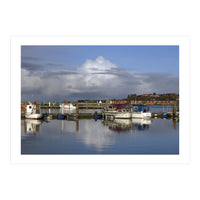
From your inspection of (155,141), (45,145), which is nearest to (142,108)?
(155,141)

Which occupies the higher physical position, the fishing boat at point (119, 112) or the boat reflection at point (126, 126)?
the fishing boat at point (119, 112)

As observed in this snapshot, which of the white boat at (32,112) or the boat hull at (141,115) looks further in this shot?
the boat hull at (141,115)

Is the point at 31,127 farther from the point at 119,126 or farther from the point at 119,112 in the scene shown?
the point at 119,112

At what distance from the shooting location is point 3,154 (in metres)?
11.1

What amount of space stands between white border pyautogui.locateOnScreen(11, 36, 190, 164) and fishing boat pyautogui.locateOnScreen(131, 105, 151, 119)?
30753mm

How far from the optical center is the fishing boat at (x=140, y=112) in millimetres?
42375
